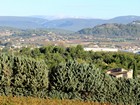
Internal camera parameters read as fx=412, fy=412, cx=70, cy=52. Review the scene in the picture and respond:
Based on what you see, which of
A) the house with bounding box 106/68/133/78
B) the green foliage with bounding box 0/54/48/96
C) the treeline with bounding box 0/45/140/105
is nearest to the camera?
the green foliage with bounding box 0/54/48/96

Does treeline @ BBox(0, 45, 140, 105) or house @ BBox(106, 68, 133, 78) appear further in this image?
house @ BBox(106, 68, 133, 78)

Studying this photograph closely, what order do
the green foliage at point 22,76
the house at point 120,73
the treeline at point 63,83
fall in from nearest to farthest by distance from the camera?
1. the green foliage at point 22,76
2. the treeline at point 63,83
3. the house at point 120,73

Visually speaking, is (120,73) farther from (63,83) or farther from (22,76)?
(22,76)

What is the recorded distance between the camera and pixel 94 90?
2594 centimetres

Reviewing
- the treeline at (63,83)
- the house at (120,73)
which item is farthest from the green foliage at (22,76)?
the house at (120,73)

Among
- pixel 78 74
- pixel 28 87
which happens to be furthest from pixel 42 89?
pixel 78 74

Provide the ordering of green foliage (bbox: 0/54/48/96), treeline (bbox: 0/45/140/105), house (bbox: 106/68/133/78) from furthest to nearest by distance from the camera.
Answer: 1. house (bbox: 106/68/133/78)
2. treeline (bbox: 0/45/140/105)
3. green foliage (bbox: 0/54/48/96)

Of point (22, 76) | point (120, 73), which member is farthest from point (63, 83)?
point (120, 73)

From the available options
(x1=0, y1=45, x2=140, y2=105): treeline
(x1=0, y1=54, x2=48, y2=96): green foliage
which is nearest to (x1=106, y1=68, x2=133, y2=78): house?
(x1=0, y1=45, x2=140, y2=105): treeline

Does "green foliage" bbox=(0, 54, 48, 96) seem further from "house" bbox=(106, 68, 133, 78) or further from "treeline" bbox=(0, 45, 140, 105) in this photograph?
"house" bbox=(106, 68, 133, 78)

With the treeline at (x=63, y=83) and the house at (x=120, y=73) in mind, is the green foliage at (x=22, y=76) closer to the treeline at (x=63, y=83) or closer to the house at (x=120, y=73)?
the treeline at (x=63, y=83)

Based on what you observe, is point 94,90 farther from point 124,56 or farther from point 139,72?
point 124,56

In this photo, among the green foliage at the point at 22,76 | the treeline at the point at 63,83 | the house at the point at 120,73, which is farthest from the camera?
the house at the point at 120,73

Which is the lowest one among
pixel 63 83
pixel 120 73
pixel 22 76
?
pixel 120 73
